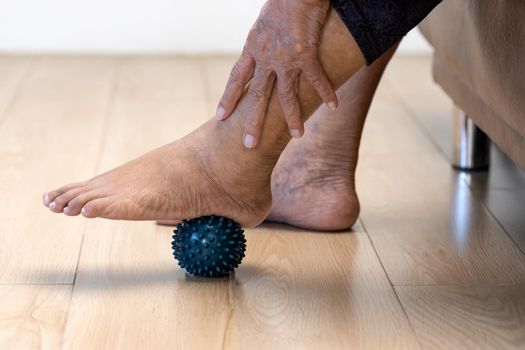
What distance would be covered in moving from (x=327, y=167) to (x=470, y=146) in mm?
465

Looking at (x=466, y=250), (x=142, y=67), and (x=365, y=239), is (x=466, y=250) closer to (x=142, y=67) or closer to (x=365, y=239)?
(x=365, y=239)

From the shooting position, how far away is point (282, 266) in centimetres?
136

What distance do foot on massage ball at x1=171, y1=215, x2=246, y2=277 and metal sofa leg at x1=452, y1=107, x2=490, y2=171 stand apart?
0.74m

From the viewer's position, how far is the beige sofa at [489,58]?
126cm

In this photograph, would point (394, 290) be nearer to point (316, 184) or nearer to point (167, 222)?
point (316, 184)

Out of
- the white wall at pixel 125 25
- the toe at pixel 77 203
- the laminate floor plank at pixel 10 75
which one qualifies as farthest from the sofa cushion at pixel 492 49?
the white wall at pixel 125 25

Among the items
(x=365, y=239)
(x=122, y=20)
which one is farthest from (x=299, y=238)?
(x=122, y=20)

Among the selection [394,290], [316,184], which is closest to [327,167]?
[316,184]

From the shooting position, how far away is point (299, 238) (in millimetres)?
1481

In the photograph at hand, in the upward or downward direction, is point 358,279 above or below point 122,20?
above

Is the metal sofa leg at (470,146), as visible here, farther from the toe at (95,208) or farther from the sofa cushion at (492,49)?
the toe at (95,208)

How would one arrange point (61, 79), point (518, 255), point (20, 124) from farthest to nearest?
point (61, 79) < point (20, 124) < point (518, 255)

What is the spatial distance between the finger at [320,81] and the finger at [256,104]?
5 centimetres

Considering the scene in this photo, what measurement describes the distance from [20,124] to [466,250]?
3.69 ft
